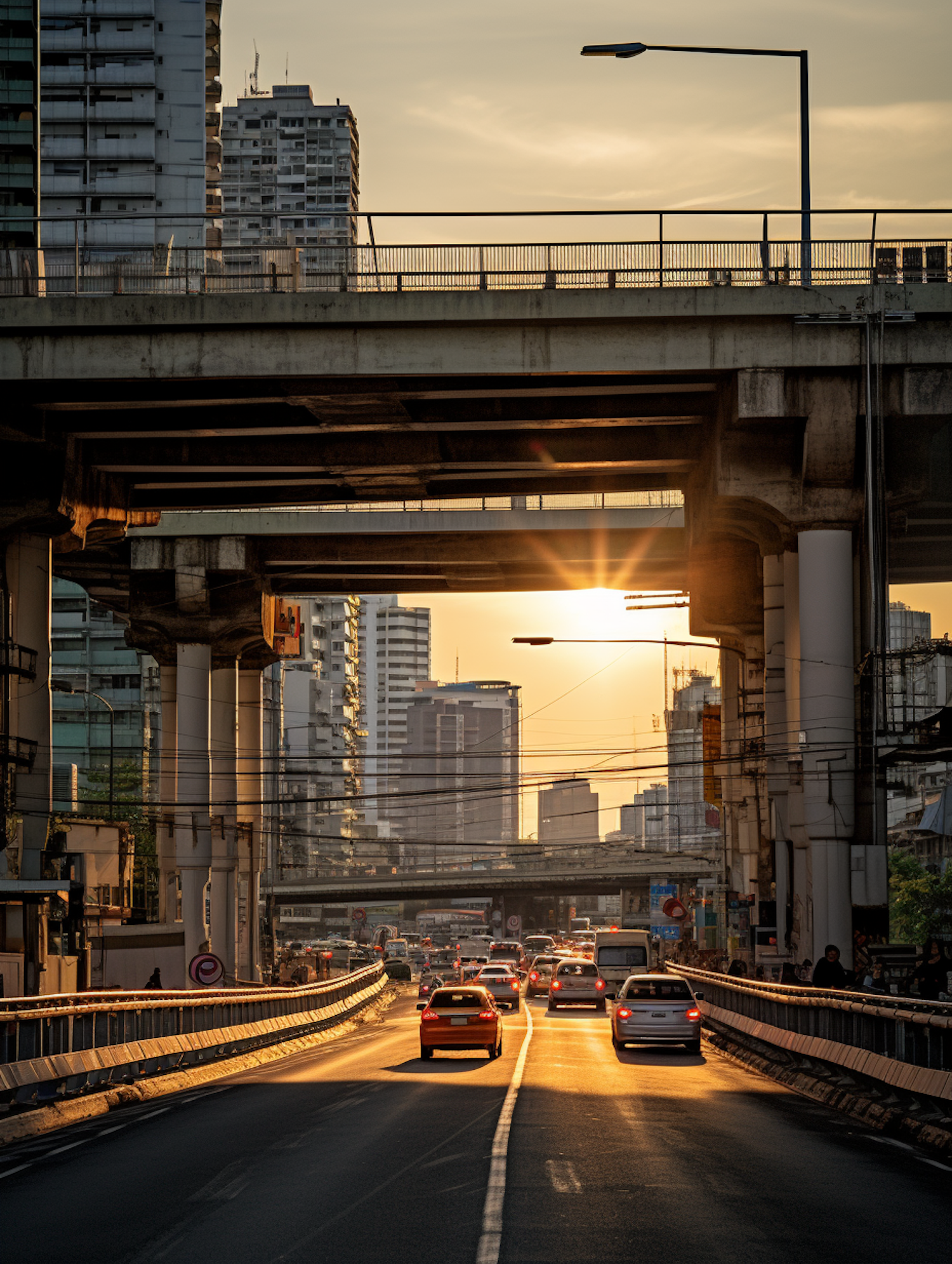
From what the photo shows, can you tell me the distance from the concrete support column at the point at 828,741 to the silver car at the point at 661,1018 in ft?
18.1

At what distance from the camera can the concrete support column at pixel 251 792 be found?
73.8 metres

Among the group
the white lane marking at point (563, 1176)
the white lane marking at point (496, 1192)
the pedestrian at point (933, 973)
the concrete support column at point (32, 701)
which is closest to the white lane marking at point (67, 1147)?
the white lane marking at point (496, 1192)

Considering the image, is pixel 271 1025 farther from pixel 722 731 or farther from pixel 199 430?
pixel 722 731

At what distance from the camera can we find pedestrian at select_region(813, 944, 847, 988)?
91.3ft

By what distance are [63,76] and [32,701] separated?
9879 cm

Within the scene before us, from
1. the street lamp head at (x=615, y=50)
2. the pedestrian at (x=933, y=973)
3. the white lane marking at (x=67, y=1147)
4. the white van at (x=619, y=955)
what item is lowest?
the white van at (x=619, y=955)

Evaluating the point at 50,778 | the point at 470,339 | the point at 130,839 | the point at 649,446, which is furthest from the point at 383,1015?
the point at 470,339

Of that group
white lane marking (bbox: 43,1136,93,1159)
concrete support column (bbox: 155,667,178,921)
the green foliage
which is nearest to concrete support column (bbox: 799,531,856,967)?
white lane marking (bbox: 43,1136,93,1159)

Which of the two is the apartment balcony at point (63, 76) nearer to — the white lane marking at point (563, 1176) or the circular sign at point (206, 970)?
the circular sign at point (206, 970)

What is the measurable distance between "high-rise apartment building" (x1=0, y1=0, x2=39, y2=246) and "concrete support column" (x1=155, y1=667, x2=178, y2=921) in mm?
30513

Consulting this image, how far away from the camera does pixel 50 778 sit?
45.1 meters

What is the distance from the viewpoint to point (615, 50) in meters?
33.5

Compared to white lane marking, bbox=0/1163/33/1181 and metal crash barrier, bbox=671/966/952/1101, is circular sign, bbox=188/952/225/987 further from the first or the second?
white lane marking, bbox=0/1163/33/1181

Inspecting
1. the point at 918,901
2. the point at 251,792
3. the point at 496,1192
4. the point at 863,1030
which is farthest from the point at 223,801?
the point at 918,901
